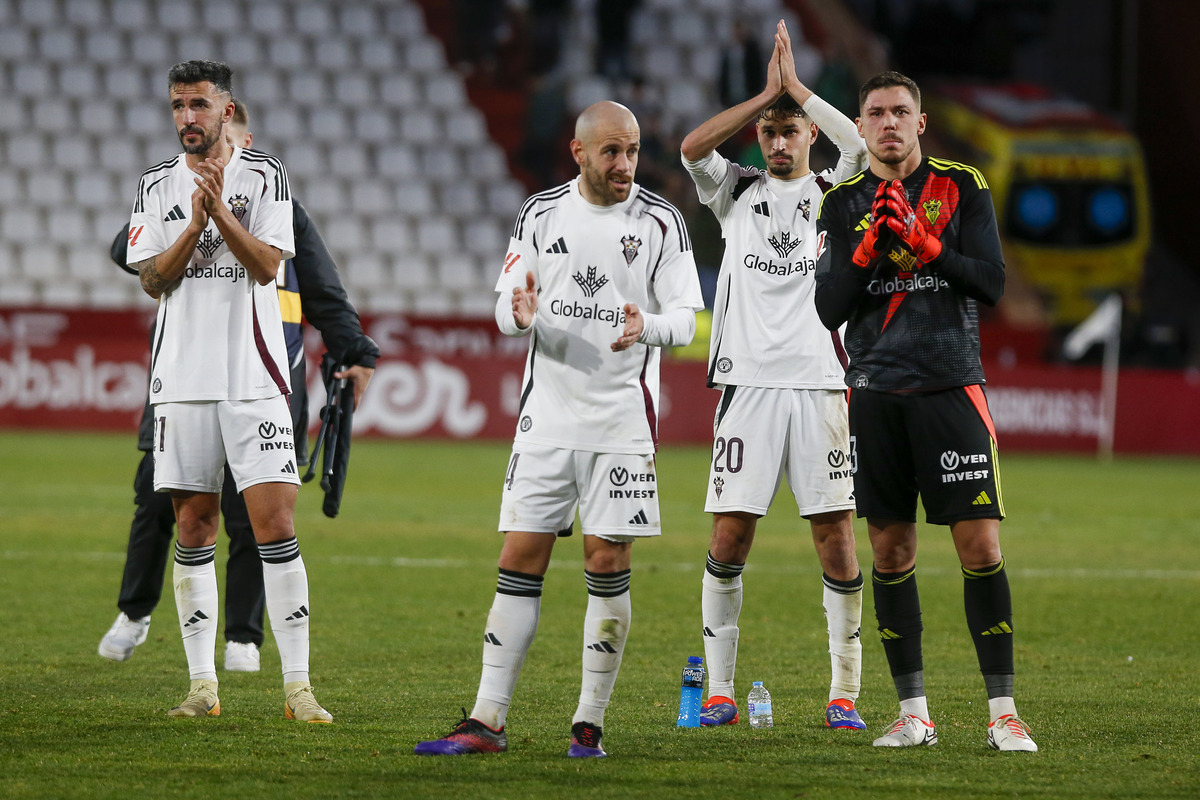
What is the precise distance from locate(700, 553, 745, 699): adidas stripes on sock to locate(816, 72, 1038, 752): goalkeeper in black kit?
2.19ft

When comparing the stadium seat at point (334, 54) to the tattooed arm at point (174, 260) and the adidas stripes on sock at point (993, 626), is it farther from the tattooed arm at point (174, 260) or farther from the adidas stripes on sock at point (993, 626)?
the adidas stripes on sock at point (993, 626)

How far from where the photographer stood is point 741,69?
24094mm

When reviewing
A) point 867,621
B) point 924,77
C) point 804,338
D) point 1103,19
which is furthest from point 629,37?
point 804,338

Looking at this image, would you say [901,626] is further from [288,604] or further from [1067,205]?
[1067,205]

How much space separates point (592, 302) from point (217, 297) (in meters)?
1.45

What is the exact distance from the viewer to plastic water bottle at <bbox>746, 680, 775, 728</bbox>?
17.4 feet

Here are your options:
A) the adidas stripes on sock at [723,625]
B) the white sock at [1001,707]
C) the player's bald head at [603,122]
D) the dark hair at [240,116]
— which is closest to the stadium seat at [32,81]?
the dark hair at [240,116]

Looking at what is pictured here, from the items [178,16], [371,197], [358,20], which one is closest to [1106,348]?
[371,197]

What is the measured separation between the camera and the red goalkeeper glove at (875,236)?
4.67 meters

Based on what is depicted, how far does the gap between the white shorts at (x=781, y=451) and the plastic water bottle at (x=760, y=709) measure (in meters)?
0.66

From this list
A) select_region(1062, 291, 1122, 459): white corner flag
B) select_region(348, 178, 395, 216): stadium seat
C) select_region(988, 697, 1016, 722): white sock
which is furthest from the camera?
select_region(348, 178, 395, 216): stadium seat

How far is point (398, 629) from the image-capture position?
7340 millimetres

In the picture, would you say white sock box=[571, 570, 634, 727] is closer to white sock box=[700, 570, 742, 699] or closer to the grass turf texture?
the grass turf texture

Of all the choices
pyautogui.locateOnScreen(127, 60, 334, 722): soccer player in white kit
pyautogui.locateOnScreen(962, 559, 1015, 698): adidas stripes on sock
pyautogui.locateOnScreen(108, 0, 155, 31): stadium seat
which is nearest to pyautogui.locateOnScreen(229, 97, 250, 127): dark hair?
pyautogui.locateOnScreen(127, 60, 334, 722): soccer player in white kit
